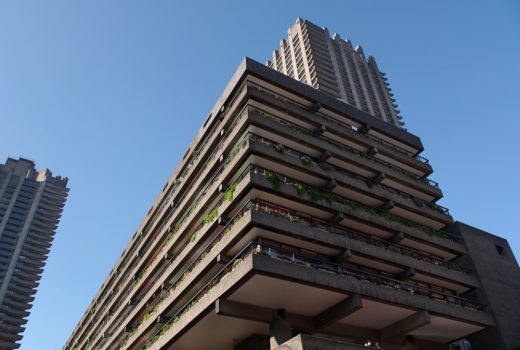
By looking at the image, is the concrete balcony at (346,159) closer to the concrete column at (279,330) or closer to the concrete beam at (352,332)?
the concrete column at (279,330)

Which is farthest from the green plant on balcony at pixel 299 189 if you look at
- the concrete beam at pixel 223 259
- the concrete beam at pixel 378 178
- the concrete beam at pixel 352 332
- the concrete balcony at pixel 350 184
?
the concrete beam at pixel 378 178

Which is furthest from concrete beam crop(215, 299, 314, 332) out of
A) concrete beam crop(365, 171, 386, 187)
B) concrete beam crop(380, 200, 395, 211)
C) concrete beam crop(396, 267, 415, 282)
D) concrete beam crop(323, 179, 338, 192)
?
concrete beam crop(365, 171, 386, 187)

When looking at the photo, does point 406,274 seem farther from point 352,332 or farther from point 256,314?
point 256,314

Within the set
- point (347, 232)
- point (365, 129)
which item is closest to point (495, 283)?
point (347, 232)

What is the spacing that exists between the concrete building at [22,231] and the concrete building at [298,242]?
96.9 m

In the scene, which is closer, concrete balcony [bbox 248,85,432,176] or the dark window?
concrete balcony [bbox 248,85,432,176]

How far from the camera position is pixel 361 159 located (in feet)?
105

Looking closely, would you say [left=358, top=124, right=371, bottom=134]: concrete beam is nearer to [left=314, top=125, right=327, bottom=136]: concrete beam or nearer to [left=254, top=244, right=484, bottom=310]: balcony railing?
[left=314, top=125, right=327, bottom=136]: concrete beam

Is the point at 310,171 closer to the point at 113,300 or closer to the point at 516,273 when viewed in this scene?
the point at 516,273

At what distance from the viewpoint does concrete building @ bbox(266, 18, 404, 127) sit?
91088 mm

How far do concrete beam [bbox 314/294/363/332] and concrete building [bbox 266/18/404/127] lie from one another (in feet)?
223

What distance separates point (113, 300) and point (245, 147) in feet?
88.4

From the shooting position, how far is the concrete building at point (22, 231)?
120m

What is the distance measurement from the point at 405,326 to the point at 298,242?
7.31 meters
